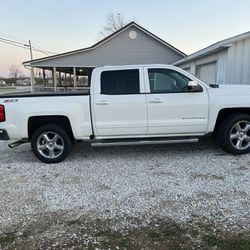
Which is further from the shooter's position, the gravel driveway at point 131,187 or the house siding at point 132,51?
the house siding at point 132,51

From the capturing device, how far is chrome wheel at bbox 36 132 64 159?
522cm

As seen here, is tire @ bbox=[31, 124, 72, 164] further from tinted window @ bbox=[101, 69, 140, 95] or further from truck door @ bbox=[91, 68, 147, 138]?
tinted window @ bbox=[101, 69, 140, 95]

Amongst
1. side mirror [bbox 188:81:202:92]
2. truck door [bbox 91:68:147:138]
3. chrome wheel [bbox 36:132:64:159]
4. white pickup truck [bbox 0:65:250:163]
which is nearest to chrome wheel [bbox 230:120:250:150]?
white pickup truck [bbox 0:65:250:163]

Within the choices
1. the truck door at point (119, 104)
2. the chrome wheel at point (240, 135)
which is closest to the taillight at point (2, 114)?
the truck door at point (119, 104)

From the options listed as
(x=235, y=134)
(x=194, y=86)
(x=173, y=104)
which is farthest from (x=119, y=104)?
(x=235, y=134)

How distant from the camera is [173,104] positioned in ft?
16.8

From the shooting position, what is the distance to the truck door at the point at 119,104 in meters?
5.07

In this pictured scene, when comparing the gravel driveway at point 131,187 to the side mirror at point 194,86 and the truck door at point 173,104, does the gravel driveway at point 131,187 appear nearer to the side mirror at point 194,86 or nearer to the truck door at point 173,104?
the truck door at point 173,104

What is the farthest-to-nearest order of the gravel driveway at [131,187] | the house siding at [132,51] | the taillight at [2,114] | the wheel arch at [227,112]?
the house siding at [132,51] → the wheel arch at [227,112] → the taillight at [2,114] → the gravel driveway at [131,187]

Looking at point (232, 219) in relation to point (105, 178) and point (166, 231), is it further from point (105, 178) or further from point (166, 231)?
point (105, 178)

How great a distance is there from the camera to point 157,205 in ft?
11.3

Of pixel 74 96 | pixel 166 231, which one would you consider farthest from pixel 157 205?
pixel 74 96

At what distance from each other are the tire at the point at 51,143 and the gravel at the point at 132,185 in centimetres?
20

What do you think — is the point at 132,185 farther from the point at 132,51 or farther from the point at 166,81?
the point at 132,51
